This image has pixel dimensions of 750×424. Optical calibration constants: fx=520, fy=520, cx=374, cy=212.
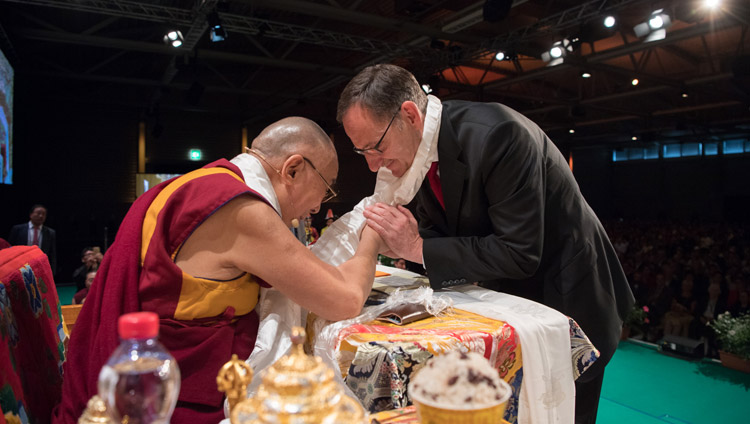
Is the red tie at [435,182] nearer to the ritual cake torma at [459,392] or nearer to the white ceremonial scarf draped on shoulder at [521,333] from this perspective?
the white ceremonial scarf draped on shoulder at [521,333]

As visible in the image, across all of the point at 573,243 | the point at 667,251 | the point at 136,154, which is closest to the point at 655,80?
the point at 667,251

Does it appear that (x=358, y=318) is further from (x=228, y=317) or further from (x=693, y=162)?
(x=693, y=162)

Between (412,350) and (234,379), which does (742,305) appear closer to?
(412,350)

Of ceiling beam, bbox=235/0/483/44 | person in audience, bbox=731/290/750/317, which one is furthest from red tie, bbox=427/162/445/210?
ceiling beam, bbox=235/0/483/44

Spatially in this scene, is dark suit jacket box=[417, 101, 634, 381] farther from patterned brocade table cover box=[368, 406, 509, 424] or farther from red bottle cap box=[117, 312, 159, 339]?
red bottle cap box=[117, 312, 159, 339]

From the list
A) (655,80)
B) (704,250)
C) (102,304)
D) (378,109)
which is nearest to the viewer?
(102,304)

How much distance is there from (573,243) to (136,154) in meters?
11.3

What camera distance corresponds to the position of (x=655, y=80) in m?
9.88

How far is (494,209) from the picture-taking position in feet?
4.84

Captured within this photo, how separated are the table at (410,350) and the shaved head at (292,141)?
0.47 m

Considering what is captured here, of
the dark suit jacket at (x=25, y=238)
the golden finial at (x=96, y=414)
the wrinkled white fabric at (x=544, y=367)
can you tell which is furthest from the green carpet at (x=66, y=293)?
the golden finial at (x=96, y=414)

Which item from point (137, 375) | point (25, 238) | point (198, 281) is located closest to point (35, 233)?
point (25, 238)

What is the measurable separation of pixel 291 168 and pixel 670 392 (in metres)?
3.91

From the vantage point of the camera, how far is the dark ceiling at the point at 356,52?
6.55 metres
